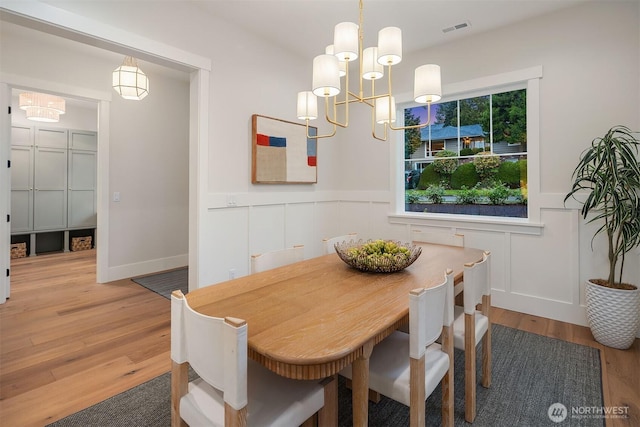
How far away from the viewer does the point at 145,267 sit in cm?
454

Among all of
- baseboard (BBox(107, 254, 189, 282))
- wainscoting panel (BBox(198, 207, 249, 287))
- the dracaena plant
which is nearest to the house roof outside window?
the dracaena plant

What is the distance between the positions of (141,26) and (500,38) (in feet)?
10.8

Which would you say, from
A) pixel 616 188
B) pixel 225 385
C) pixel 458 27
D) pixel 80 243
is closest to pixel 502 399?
pixel 225 385

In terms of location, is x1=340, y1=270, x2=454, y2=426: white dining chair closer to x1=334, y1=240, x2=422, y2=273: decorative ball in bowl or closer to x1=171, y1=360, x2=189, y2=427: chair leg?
x1=334, y1=240, x2=422, y2=273: decorative ball in bowl

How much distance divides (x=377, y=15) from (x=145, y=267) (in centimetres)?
434

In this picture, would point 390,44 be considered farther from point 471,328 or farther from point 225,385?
point 225,385

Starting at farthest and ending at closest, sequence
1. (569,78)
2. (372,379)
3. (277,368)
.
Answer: (569,78) → (372,379) → (277,368)

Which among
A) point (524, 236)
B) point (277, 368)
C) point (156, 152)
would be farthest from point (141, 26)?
point (524, 236)

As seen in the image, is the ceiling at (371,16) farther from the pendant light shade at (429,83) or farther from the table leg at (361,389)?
the table leg at (361,389)

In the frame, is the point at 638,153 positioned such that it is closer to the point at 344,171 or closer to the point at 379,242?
the point at 379,242

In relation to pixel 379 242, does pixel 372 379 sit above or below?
below

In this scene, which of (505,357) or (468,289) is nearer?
(468,289)

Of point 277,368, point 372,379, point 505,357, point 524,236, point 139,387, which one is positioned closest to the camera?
point 277,368

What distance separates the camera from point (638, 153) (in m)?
2.56
